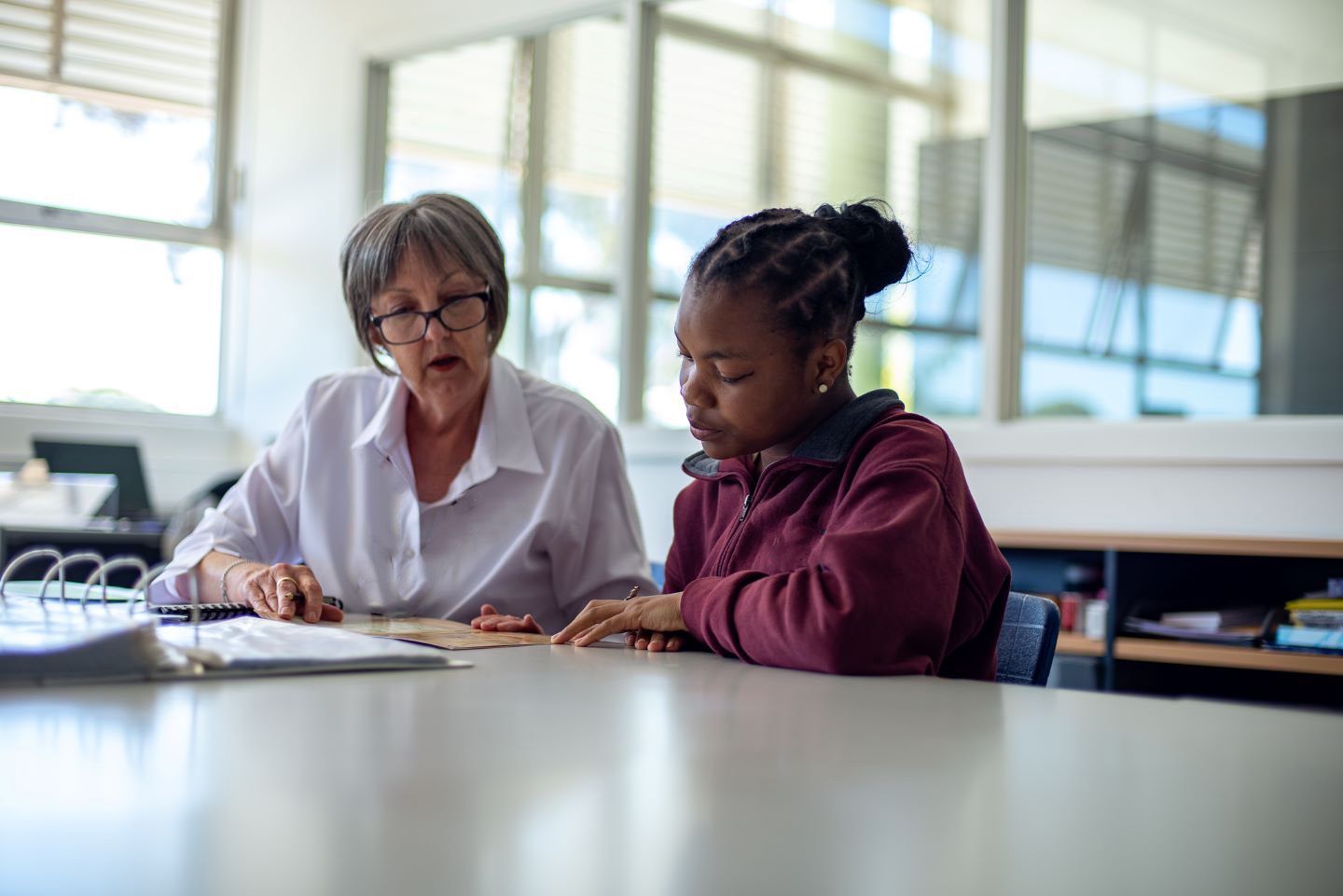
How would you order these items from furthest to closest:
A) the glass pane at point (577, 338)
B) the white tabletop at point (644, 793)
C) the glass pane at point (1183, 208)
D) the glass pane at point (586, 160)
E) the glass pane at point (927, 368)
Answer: the glass pane at point (927, 368), the glass pane at point (586, 160), the glass pane at point (577, 338), the glass pane at point (1183, 208), the white tabletop at point (644, 793)

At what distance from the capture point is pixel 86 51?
4.69m

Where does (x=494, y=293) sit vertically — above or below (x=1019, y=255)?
below

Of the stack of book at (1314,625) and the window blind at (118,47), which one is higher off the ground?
the window blind at (118,47)

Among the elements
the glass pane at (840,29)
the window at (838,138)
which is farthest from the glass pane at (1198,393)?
the glass pane at (840,29)

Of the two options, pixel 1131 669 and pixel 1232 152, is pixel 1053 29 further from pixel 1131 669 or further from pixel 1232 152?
pixel 1131 669

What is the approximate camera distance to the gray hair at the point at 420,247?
6.07 ft

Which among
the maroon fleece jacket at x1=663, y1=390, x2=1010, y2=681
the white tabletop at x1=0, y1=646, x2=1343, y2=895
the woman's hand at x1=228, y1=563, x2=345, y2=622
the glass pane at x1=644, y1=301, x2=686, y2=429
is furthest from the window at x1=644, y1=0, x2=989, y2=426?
the white tabletop at x1=0, y1=646, x2=1343, y2=895

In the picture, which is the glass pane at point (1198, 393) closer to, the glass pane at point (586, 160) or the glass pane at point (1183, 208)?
the glass pane at point (1183, 208)

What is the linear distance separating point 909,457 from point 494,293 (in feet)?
2.94

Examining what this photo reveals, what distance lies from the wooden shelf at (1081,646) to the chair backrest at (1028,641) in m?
1.62

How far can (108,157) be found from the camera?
15.7 feet

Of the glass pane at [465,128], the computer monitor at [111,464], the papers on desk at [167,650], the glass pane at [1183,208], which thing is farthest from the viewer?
the glass pane at [465,128]

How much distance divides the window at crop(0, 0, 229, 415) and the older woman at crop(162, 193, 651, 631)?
10.7 feet

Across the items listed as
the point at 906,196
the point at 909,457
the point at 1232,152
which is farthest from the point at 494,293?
the point at 906,196
